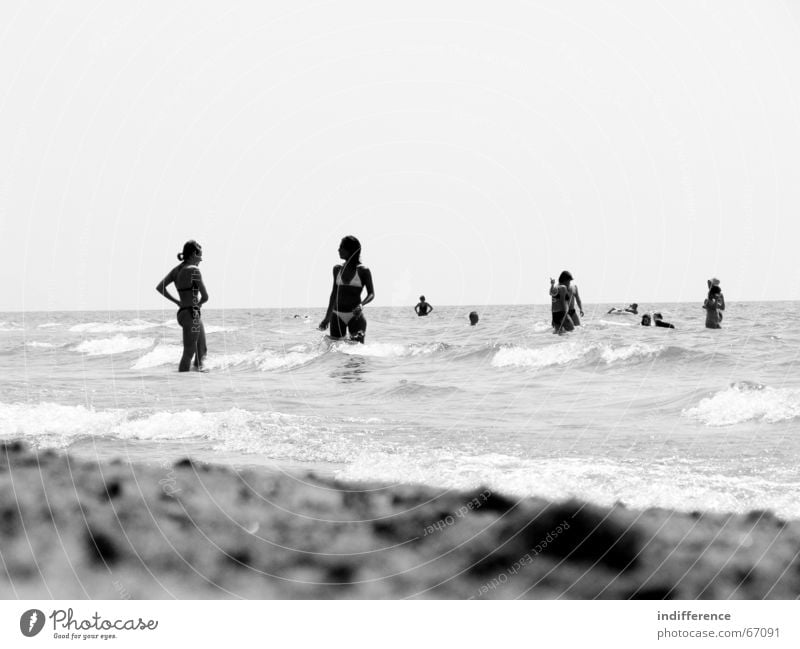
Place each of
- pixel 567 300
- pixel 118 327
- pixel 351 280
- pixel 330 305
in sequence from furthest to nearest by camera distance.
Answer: pixel 118 327 → pixel 567 300 → pixel 330 305 → pixel 351 280

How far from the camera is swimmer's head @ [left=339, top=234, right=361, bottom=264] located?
12.5m

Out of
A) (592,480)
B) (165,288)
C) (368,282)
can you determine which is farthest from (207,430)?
(368,282)

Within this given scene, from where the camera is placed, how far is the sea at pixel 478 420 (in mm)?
4711

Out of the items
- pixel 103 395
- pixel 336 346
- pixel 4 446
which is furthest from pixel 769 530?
pixel 336 346

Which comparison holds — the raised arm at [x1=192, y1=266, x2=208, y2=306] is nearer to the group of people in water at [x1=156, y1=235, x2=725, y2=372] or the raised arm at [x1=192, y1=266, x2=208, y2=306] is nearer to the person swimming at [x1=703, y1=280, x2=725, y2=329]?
the group of people in water at [x1=156, y1=235, x2=725, y2=372]

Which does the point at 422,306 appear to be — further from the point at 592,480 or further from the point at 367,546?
the point at 367,546

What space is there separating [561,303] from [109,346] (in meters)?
13.2

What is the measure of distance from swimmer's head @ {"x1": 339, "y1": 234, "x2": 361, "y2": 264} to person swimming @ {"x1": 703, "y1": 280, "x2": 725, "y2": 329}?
514 inches

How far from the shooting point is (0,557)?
3.29 metres

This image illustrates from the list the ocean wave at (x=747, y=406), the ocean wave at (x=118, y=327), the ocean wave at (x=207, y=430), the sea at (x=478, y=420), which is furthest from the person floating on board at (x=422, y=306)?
the ocean wave at (x=207, y=430)

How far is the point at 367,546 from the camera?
3.50 m

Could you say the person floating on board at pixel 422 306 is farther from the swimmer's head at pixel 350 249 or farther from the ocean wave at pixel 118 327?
the swimmer's head at pixel 350 249
